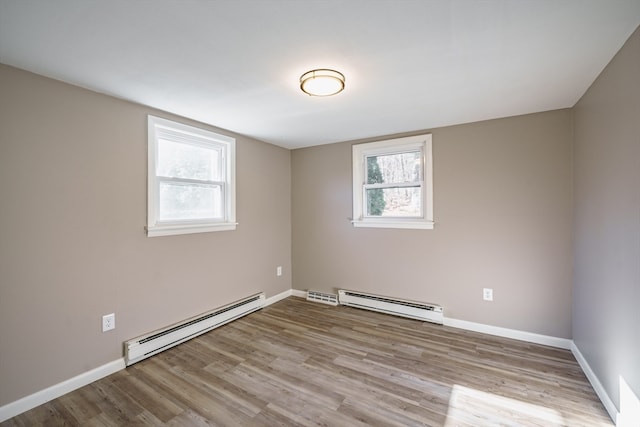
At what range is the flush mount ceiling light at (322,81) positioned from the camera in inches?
76.0

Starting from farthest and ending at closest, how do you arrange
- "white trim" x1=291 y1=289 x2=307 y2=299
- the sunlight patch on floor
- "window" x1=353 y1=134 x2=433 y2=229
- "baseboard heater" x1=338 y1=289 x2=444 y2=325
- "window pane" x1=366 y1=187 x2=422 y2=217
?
1. "white trim" x1=291 y1=289 x2=307 y2=299
2. "window pane" x1=366 y1=187 x2=422 y2=217
3. "window" x1=353 y1=134 x2=433 y2=229
4. "baseboard heater" x1=338 y1=289 x2=444 y2=325
5. the sunlight patch on floor

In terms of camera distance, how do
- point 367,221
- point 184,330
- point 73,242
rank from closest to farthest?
1. point 73,242
2. point 184,330
3. point 367,221

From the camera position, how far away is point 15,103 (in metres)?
1.84

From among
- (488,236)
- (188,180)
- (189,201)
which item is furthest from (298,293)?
(488,236)

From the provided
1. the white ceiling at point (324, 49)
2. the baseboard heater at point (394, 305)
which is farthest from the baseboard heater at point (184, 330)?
the white ceiling at point (324, 49)

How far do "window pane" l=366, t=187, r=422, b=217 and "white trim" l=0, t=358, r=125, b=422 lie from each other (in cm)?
312

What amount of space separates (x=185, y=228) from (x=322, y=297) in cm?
211

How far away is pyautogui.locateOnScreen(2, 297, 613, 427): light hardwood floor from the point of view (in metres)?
1.78

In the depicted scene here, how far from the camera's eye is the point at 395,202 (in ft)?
11.8

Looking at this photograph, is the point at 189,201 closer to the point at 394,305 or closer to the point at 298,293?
the point at 298,293

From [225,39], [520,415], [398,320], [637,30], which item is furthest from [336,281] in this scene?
[637,30]

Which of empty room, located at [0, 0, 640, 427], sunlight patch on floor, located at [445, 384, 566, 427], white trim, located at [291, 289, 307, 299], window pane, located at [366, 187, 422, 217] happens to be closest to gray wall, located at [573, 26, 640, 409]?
empty room, located at [0, 0, 640, 427]

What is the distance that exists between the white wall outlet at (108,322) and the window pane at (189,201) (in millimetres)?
924

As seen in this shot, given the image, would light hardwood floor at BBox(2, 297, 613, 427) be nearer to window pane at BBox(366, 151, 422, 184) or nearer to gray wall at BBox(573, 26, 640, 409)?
gray wall at BBox(573, 26, 640, 409)
